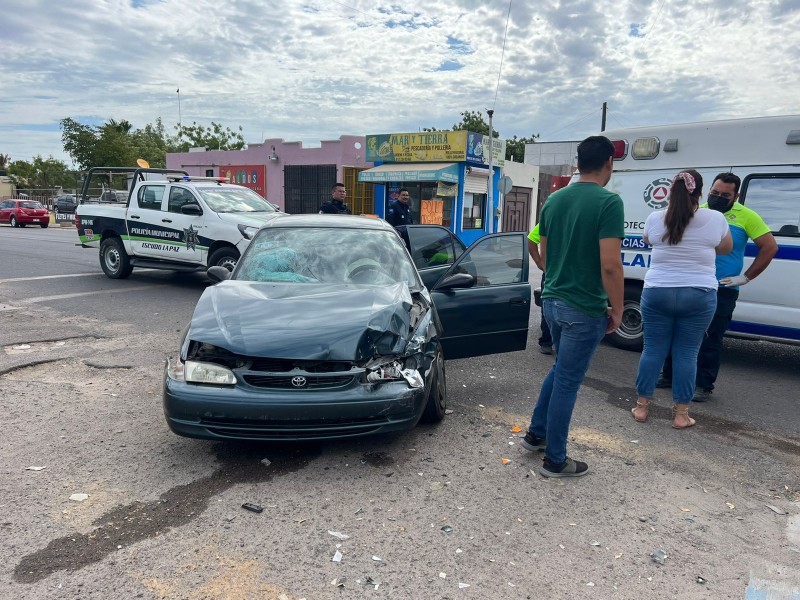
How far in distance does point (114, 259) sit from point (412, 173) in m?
12.1

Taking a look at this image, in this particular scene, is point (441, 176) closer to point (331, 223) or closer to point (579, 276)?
point (331, 223)

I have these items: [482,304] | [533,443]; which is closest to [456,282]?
[482,304]

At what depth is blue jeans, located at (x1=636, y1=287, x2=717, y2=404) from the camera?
A: 422 cm

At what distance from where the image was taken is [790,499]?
135 inches

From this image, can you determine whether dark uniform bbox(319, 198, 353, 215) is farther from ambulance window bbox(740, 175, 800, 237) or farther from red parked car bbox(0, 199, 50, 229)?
red parked car bbox(0, 199, 50, 229)

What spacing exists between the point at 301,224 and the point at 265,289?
3.57ft

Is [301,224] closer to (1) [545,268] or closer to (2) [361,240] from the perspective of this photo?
(2) [361,240]

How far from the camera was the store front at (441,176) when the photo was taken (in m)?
21.0

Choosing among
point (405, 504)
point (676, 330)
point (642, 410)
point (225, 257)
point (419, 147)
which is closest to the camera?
point (405, 504)

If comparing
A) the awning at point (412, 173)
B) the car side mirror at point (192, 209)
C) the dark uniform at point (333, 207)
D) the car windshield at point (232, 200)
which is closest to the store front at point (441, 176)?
the awning at point (412, 173)

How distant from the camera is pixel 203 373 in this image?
11.3 ft

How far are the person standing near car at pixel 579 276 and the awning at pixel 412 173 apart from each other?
17411 millimetres

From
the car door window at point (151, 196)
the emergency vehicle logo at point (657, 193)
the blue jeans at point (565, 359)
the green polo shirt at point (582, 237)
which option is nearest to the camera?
the green polo shirt at point (582, 237)

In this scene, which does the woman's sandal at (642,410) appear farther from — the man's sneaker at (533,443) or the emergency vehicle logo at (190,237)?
the emergency vehicle logo at (190,237)
